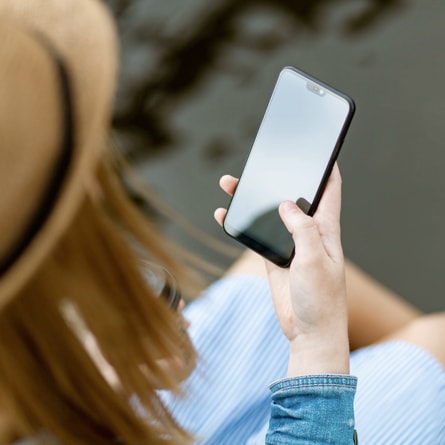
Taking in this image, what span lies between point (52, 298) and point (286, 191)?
48cm

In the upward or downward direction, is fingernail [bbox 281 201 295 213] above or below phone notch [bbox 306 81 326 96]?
below

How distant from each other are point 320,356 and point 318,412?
6 cm

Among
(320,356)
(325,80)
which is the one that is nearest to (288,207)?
(320,356)

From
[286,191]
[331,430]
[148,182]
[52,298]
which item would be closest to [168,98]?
[148,182]

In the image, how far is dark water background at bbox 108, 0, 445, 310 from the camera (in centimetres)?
134

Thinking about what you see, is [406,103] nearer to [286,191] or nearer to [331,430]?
[286,191]

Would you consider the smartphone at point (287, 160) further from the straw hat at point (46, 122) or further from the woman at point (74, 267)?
the straw hat at point (46, 122)

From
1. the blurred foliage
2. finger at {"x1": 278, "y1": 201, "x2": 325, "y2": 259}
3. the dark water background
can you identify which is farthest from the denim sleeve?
the blurred foliage

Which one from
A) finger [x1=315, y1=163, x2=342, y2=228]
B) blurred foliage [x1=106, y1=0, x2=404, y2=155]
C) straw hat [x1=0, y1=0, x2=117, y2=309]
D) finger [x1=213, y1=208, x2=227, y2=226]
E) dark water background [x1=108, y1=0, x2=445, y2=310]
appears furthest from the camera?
blurred foliage [x1=106, y1=0, x2=404, y2=155]

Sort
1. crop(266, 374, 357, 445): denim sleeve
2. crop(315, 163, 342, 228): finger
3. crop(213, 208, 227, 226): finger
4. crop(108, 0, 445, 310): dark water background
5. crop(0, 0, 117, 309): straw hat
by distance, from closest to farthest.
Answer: crop(0, 0, 117, 309): straw hat → crop(266, 374, 357, 445): denim sleeve → crop(315, 163, 342, 228): finger → crop(213, 208, 227, 226): finger → crop(108, 0, 445, 310): dark water background

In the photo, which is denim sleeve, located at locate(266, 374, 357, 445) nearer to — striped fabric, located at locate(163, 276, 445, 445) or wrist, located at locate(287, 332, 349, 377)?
wrist, located at locate(287, 332, 349, 377)

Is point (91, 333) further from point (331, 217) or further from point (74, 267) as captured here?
point (331, 217)

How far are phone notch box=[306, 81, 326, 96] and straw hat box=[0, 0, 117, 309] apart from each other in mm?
441

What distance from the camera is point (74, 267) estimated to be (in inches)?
19.4
